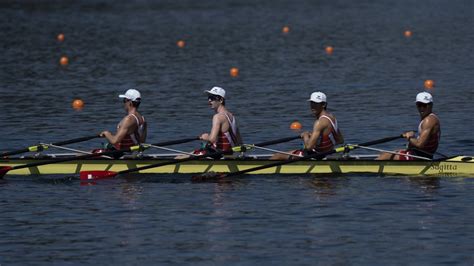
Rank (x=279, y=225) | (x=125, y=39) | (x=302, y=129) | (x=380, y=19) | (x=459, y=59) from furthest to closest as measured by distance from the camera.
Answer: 1. (x=380, y=19)
2. (x=125, y=39)
3. (x=459, y=59)
4. (x=302, y=129)
5. (x=279, y=225)

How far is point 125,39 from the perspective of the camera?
234ft

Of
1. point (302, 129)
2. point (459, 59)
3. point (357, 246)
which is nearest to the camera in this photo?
point (357, 246)

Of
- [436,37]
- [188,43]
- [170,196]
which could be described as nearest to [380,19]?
[436,37]

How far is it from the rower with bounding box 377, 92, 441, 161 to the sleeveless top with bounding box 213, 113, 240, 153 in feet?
12.0

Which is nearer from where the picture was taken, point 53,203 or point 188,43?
point 53,203

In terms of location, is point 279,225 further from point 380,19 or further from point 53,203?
point 380,19

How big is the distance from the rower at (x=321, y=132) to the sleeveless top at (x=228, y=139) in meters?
1.54

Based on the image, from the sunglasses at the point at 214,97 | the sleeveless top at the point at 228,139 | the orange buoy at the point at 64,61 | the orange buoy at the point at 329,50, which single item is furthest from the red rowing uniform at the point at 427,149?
the orange buoy at the point at 329,50

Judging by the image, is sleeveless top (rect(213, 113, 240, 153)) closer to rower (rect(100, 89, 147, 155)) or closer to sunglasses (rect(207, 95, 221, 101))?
sunglasses (rect(207, 95, 221, 101))

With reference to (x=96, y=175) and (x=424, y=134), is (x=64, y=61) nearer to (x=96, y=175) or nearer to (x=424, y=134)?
(x=96, y=175)

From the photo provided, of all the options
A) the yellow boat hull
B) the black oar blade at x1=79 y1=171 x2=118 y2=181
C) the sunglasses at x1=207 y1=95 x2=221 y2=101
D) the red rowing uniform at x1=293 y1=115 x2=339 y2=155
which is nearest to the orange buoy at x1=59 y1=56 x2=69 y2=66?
the yellow boat hull

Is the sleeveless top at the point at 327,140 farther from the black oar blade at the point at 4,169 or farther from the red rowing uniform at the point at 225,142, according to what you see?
the black oar blade at the point at 4,169

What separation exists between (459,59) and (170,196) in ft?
110

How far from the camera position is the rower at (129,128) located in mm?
28594
